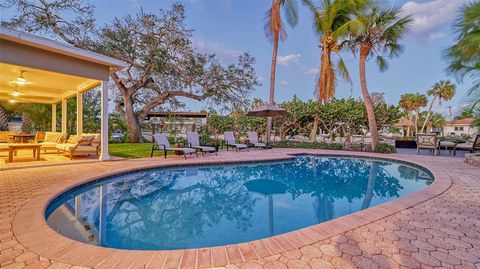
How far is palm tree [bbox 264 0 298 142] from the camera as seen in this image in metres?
13.7

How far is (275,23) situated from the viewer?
13.8 meters

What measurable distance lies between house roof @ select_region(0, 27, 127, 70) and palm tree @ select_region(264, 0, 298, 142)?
9.11 m

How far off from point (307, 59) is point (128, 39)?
51.4 feet

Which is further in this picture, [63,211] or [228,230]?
[63,211]

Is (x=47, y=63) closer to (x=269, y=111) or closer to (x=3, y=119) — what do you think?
(x=269, y=111)

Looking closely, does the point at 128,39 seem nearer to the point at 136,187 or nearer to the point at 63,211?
the point at 136,187

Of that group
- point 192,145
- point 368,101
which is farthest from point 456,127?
point 192,145

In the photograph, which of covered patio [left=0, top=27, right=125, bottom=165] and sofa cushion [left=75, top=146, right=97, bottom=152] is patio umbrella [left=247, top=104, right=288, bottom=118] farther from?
sofa cushion [left=75, top=146, right=97, bottom=152]

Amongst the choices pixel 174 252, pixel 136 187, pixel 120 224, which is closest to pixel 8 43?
pixel 136 187

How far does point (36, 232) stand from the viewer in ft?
8.81

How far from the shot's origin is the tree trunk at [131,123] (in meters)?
15.9

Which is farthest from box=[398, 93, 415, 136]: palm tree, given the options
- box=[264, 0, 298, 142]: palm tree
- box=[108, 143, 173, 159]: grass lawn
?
box=[108, 143, 173, 159]: grass lawn

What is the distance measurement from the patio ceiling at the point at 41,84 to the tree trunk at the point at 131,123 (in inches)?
149

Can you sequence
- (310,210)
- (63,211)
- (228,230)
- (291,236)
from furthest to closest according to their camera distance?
(310,210), (63,211), (228,230), (291,236)
